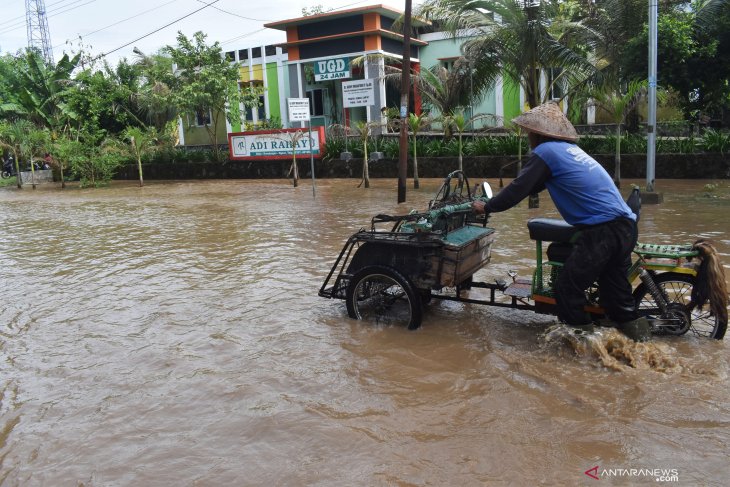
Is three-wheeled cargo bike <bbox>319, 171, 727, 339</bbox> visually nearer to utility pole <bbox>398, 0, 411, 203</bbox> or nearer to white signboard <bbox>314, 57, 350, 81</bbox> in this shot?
utility pole <bbox>398, 0, 411, 203</bbox>

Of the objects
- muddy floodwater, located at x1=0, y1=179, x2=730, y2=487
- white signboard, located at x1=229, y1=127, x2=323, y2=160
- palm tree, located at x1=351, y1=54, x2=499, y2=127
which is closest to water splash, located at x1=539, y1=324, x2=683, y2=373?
muddy floodwater, located at x1=0, y1=179, x2=730, y2=487

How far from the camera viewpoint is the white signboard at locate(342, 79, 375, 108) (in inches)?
789

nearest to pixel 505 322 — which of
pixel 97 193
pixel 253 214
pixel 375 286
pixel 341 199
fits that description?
pixel 375 286

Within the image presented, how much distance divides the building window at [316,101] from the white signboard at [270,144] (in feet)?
22.0

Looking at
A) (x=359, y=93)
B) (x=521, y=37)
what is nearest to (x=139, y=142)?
(x=359, y=93)

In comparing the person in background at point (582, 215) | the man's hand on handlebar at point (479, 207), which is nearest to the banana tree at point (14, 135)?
the man's hand on handlebar at point (479, 207)

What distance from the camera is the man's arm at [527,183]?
463 centimetres

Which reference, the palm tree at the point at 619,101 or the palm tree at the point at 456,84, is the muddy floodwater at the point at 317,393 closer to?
the palm tree at the point at 619,101

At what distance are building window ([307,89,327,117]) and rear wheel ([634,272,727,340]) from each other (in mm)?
27822

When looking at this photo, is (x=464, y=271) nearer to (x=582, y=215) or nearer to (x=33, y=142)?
(x=582, y=215)

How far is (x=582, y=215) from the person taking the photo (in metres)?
4.62

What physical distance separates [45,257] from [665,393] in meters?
9.49

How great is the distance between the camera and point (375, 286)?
6000 mm

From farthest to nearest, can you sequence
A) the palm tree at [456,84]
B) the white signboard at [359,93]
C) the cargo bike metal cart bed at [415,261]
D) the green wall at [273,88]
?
the green wall at [273,88]
the white signboard at [359,93]
the palm tree at [456,84]
the cargo bike metal cart bed at [415,261]
